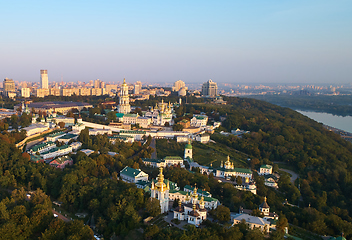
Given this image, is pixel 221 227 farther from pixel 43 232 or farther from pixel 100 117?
pixel 100 117

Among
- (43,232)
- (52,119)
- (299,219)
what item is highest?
(52,119)

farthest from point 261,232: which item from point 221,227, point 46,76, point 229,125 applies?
point 46,76

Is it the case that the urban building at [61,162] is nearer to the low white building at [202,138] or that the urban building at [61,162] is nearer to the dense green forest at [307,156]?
the low white building at [202,138]

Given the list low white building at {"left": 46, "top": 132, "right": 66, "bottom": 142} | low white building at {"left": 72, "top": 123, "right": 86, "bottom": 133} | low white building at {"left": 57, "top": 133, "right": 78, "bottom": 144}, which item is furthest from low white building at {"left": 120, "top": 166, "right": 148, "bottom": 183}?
low white building at {"left": 72, "top": 123, "right": 86, "bottom": 133}

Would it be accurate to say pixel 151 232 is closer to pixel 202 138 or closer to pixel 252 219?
pixel 252 219

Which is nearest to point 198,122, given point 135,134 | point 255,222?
point 135,134

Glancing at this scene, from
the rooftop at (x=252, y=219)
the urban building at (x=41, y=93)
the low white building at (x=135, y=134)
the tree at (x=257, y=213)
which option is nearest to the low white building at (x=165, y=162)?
the low white building at (x=135, y=134)
